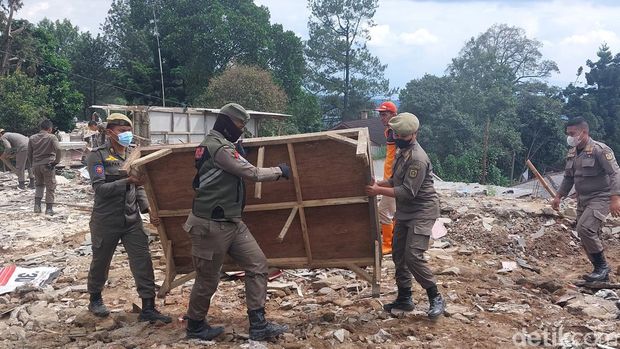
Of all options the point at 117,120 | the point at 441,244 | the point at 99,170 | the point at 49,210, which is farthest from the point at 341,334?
the point at 49,210

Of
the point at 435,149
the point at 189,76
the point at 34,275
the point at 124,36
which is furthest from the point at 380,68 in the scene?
the point at 34,275

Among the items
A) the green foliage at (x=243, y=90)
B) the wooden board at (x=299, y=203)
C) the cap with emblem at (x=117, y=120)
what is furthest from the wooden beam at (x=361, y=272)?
the green foliage at (x=243, y=90)

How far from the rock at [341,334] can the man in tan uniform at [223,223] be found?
18.1 inches

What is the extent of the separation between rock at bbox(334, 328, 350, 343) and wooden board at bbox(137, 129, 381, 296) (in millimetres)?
522

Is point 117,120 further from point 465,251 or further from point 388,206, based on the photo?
point 465,251

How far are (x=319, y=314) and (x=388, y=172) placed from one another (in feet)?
8.94

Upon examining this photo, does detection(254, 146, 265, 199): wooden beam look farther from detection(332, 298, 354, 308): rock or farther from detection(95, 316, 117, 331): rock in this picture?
detection(95, 316, 117, 331): rock

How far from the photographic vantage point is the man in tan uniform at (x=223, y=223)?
4.19 meters

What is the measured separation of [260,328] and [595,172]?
4.27 meters

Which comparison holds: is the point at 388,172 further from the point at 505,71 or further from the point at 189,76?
the point at 505,71

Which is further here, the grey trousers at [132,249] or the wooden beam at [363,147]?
the grey trousers at [132,249]

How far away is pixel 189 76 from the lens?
33906 mm

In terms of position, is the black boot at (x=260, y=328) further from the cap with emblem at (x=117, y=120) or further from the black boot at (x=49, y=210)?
the black boot at (x=49, y=210)

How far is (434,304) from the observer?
481 centimetres
